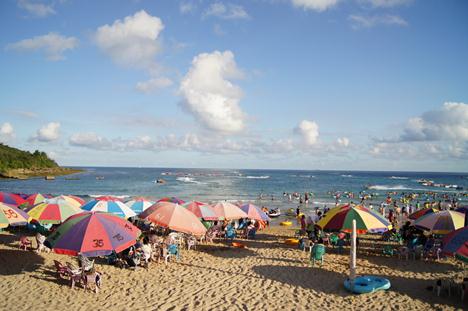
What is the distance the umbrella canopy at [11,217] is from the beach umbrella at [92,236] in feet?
8.05

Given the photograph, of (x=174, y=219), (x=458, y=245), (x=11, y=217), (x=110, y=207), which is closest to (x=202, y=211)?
(x=174, y=219)

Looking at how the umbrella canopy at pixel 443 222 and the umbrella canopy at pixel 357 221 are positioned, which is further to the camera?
the umbrella canopy at pixel 443 222

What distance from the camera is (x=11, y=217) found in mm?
10523

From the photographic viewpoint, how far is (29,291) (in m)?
8.88

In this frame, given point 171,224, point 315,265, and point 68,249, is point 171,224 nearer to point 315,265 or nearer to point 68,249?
point 68,249

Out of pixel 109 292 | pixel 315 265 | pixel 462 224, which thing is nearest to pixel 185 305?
pixel 109 292

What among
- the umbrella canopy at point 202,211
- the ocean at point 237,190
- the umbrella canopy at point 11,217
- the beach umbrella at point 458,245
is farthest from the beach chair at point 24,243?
the ocean at point 237,190

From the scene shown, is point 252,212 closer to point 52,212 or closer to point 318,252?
point 318,252

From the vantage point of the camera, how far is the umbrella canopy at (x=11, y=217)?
10.2 m

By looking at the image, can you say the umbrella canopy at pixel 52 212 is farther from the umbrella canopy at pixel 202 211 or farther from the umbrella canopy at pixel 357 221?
the umbrella canopy at pixel 357 221

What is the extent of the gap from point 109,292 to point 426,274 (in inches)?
387

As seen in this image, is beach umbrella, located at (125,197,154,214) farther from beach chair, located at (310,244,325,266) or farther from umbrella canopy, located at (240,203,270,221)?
beach chair, located at (310,244,325,266)

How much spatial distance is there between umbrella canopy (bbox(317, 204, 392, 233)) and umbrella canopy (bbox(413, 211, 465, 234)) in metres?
1.75

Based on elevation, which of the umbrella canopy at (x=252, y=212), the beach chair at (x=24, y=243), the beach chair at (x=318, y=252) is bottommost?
the beach chair at (x=24, y=243)
